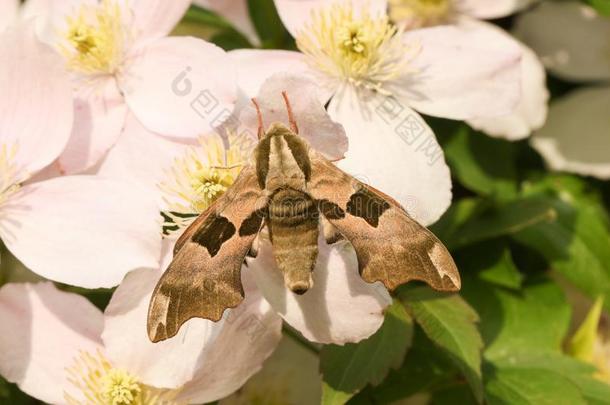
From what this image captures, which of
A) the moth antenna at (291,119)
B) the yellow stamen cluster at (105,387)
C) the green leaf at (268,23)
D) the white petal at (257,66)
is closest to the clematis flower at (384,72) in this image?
the white petal at (257,66)

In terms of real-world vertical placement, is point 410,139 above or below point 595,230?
above

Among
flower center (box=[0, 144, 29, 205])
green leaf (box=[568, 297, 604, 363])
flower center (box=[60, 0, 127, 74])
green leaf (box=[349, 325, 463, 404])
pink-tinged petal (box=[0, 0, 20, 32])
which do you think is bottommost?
green leaf (box=[568, 297, 604, 363])

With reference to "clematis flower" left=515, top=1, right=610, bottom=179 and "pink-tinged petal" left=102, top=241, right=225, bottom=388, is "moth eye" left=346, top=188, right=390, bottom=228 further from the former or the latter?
"clematis flower" left=515, top=1, right=610, bottom=179

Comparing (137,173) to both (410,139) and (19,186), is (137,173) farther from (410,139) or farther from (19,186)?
(410,139)

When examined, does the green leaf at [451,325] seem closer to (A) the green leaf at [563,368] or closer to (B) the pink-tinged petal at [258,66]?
(A) the green leaf at [563,368]

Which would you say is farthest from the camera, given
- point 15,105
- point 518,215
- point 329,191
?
point 518,215

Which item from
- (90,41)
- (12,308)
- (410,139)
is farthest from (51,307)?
(410,139)

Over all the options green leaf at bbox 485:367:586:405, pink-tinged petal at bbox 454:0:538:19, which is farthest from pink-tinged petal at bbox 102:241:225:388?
pink-tinged petal at bbox 454:0:538:19
